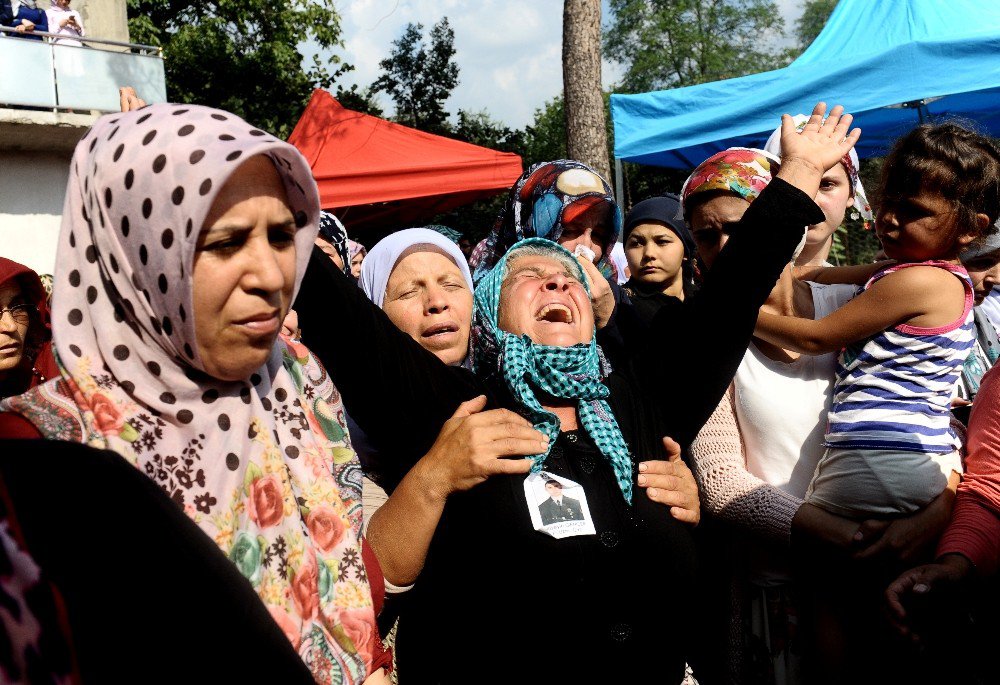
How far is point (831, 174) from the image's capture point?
2.56 m

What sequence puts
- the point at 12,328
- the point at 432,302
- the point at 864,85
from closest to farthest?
the point at 432,302 → the point at 12,328 → the point at 864,85

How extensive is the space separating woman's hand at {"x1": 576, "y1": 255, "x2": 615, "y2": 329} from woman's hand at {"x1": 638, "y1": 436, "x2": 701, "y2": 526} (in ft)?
2.09

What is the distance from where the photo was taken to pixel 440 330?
2652mm

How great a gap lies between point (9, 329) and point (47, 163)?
13852 mm

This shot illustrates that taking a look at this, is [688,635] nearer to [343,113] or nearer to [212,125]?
[212,125]

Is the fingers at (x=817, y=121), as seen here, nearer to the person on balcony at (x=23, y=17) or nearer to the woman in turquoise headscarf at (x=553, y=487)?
the woman in turquoise headscarf at (x=553, y=487)

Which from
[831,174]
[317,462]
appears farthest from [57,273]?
[831,174]

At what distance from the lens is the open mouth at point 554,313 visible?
2.27 m

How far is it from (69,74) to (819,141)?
47.1ft

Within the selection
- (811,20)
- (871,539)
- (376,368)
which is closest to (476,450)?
(376,368)

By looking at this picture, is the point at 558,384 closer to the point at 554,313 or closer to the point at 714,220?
the point at 554,313

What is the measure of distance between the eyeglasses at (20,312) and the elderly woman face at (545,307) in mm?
1814

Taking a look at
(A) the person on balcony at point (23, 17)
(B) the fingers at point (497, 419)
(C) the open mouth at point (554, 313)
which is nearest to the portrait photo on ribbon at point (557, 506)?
(B) the fingers at point (497, 419)

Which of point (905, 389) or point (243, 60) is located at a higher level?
point (243, 60)
